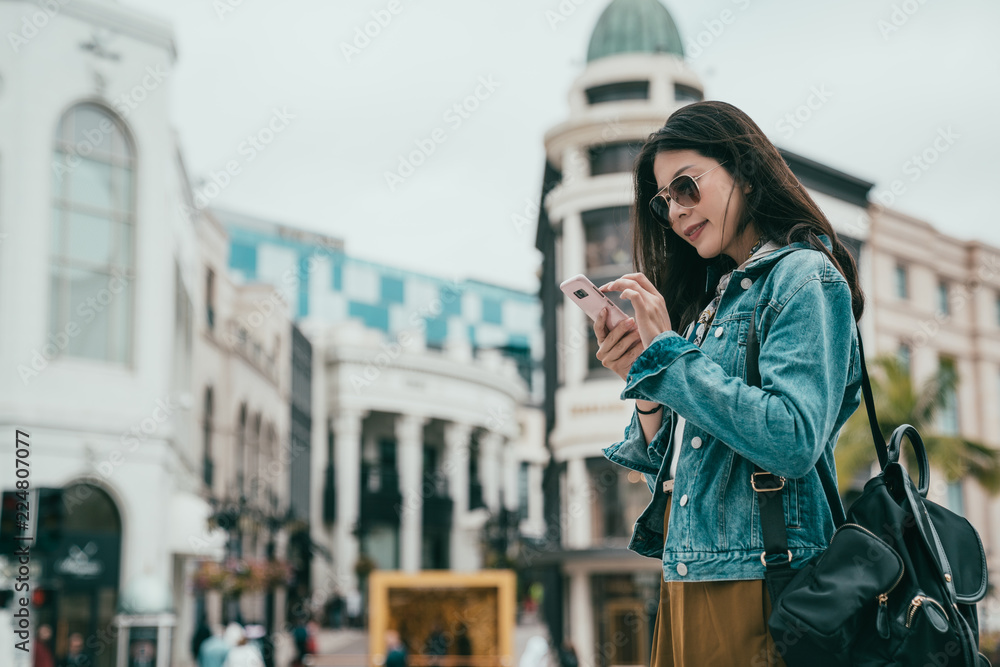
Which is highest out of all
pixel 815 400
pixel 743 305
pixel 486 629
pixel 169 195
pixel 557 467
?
pixel 169 195

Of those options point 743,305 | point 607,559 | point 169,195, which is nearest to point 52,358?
point 169,195

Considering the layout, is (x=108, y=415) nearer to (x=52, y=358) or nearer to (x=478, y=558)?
(x=52, y=358)

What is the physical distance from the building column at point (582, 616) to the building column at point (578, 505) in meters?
0.87

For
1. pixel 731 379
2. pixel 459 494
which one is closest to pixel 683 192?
pixel 731 379

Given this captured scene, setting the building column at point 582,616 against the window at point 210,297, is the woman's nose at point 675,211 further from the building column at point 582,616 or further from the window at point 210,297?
the window at point 210,297

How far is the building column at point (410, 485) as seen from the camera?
179 ft

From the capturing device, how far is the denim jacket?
5.57ft

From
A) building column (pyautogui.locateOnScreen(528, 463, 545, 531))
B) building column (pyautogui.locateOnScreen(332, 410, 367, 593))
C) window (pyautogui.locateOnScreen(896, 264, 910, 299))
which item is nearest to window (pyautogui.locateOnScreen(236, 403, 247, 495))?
building column (pyautogui.locateOnScreen(332, 410, 367, 593))

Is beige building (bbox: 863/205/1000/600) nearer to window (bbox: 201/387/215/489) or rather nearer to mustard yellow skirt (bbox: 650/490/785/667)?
window (bbox: 201/387/215/489)

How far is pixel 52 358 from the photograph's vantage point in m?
21.9

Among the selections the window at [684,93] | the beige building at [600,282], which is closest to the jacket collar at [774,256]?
the beige building at [600,282]

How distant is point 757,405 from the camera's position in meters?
1.69

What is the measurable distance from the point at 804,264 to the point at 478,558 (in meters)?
56.9

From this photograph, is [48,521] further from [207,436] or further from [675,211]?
[207,436]
